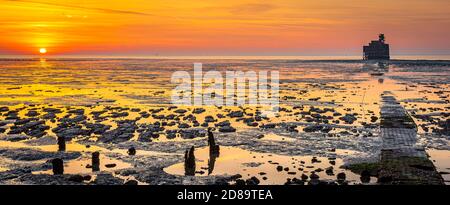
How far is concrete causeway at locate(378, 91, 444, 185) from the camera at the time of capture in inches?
780

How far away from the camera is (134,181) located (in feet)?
65.9

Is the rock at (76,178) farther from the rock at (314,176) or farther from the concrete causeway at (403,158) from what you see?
the concrete causeway at (403,158)

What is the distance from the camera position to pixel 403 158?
23281 millimetres

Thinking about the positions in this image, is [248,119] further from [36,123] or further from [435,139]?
[36,123]

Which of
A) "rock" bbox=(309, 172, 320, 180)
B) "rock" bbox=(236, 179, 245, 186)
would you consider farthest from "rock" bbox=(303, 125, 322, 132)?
"rock" bbox=(236, 179, 245, 186)

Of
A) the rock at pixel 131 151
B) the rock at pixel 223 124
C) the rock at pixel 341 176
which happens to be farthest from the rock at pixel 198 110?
the rock at pixel 341 176

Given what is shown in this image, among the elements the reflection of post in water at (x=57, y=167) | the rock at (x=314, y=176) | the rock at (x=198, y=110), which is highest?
the rock at (x=198, y=110)

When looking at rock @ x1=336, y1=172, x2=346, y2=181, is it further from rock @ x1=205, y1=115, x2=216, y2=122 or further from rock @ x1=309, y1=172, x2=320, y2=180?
rock @ x1=205, y1=115, x2=216, y2=122

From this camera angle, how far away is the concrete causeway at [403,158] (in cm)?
1981
